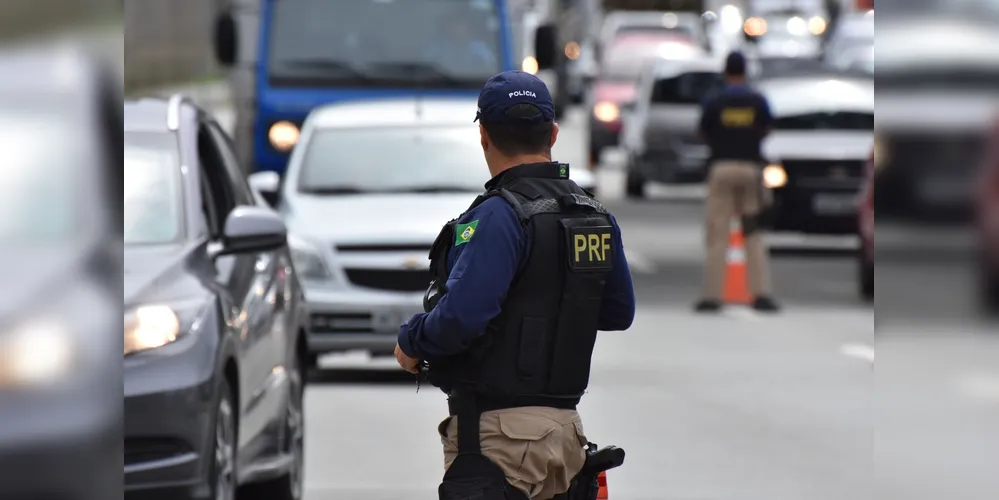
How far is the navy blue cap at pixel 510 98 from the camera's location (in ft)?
15.9

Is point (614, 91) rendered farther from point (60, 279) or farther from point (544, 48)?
point (60, 279)

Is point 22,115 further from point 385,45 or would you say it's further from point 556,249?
point 385,45

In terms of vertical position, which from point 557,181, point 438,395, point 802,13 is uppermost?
point 802,13

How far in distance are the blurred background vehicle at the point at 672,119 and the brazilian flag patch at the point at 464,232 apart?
22956mm

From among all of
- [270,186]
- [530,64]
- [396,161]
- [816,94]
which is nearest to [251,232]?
[396,161]

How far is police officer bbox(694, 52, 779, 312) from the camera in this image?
17.2 metres

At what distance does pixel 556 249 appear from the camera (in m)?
4.81

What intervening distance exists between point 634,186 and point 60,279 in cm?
2609

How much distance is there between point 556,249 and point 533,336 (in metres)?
0.20

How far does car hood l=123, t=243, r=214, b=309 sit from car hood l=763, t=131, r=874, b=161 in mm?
13446

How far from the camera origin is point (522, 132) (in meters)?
4.87

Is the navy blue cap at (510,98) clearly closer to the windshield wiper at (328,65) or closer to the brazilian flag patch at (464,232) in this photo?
the brazilian flag patch at (464,232)

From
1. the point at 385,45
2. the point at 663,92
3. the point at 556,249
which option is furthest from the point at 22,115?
the point at 663,92

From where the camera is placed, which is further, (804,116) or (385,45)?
(804,116)
